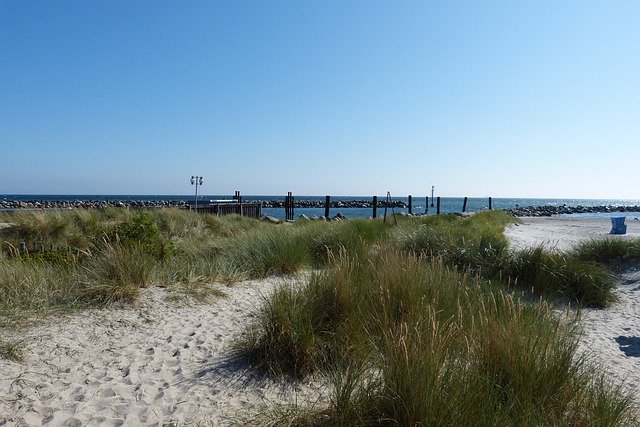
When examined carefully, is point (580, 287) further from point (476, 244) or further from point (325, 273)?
point (325, 273)

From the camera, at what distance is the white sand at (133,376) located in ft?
11.5

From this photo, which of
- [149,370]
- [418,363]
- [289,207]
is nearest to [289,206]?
[289,207]

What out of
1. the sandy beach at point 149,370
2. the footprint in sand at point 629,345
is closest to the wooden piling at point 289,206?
the sandy beach at point 149,370

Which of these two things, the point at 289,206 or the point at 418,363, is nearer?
the point at 418,363

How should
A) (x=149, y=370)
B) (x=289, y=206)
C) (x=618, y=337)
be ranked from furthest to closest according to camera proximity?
(x=289, y=206) < (x=618, y=337) < (x=149, y=370)

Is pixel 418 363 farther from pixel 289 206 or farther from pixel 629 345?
pixel 289 206

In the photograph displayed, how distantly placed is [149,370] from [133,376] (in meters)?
0.18

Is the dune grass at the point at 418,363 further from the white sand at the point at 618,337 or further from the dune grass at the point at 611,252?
the dune grass at the point at 611,252

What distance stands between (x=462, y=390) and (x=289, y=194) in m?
30.2

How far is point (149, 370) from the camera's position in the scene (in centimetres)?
434

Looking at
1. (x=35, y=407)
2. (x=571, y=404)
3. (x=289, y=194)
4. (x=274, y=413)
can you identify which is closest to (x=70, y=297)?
(x=35, y=407)

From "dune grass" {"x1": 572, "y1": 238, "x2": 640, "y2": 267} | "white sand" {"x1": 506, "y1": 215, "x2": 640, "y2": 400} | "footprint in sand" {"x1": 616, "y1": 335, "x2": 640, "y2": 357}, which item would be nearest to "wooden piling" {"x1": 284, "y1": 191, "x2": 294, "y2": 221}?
"dune grass" {"x1": 572, "y1": 238, "x2": 640, "y2": 267}

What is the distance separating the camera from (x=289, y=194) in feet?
107

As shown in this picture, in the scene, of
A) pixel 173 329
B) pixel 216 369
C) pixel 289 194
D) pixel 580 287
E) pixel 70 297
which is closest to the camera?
pixel 216 369
